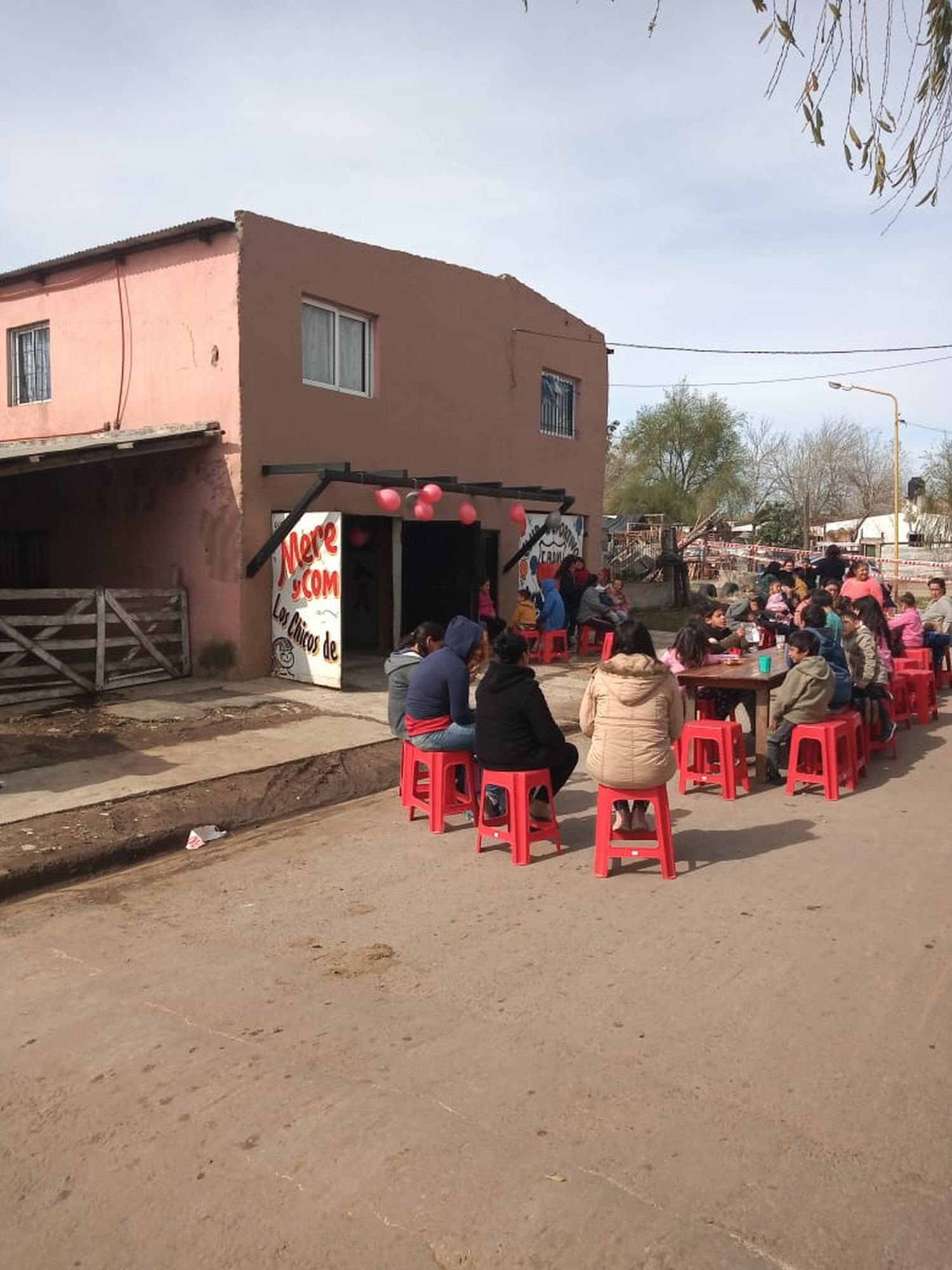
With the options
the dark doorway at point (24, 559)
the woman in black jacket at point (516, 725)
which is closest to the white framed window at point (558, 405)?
the dark doorway at point (24, 559)

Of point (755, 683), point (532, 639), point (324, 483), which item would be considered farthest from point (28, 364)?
point (755, 683)

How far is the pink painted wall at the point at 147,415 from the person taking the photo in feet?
40.2

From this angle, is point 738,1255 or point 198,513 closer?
point 738,1255

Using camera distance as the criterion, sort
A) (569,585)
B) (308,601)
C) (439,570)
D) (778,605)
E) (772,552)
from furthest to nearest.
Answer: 1. (772,552)
2. (569,585)
3. (439,570)
4. (778,605)
5. (308,601)

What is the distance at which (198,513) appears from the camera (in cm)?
1254

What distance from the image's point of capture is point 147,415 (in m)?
13.3

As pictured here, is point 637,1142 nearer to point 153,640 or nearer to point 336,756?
point 336,756

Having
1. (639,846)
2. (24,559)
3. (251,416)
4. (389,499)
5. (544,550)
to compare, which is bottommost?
(639,846)

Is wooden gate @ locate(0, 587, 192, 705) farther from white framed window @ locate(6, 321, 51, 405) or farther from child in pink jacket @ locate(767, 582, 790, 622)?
child in pink jacket @ locate(767, 582, 790, 622)

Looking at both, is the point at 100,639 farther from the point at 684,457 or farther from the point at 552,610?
the point at 684,457

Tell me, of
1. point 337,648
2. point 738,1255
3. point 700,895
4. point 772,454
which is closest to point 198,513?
point 337,648

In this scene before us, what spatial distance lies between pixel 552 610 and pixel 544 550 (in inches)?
81.2

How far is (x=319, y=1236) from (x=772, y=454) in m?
57.7

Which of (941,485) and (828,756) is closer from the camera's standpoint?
(828,756)
